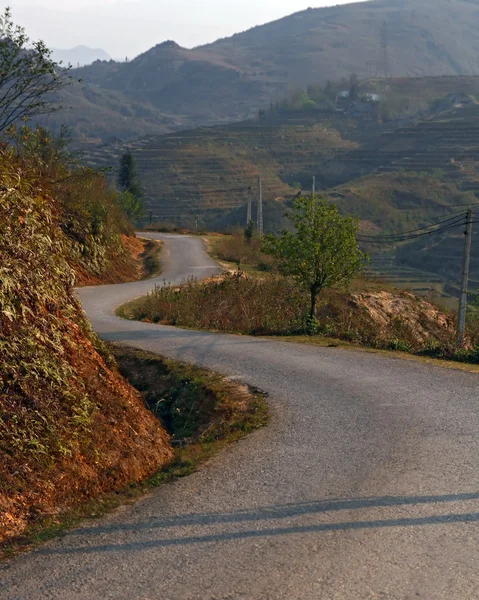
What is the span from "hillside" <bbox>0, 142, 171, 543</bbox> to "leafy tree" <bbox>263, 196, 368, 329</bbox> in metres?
8.98

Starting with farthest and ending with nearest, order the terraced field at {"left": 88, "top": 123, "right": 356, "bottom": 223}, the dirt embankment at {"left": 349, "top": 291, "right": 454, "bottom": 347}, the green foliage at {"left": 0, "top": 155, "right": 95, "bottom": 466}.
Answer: the terraced field at {"left": 88, "top": 123, "right": 356, "bottom": 223}
the dirt embankment at {"left": 349, "top": 291, "right": 454, "bottom": 347}
the green foliage at {"left": 0, "top": 155, "right": 95, "bottom": 466}

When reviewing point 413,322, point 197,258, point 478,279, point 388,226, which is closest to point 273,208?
point 388,226

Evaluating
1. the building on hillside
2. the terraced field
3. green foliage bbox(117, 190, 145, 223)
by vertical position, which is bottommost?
green foliage bbox(117, 190, 145, 223)

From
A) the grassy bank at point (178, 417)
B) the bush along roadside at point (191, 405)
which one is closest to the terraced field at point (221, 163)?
the bush along roadside at point (191, 405)

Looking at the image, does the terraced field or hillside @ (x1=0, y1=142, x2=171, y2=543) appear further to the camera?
the terraced field

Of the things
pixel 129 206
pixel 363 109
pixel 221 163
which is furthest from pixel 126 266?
pixel 363 109

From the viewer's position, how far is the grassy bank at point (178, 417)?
22.1 feet

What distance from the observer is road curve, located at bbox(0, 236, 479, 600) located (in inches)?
218

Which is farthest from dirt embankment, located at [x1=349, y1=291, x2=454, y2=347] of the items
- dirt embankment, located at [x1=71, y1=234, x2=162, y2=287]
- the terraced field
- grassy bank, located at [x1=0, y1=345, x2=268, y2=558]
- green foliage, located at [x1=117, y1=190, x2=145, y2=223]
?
the terraced field

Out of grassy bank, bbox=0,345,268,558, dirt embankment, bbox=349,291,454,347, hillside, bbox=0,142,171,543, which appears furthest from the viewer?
dirt embankment, bbox=349,291,454,347

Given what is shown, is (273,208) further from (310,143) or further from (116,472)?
(116,472)

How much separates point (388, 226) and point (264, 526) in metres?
84.9

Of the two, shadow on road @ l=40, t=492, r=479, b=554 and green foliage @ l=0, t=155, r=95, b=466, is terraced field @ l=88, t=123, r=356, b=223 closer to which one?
green foliage @ l=0, t=155, r=95, b=466

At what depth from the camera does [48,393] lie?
7.81m
